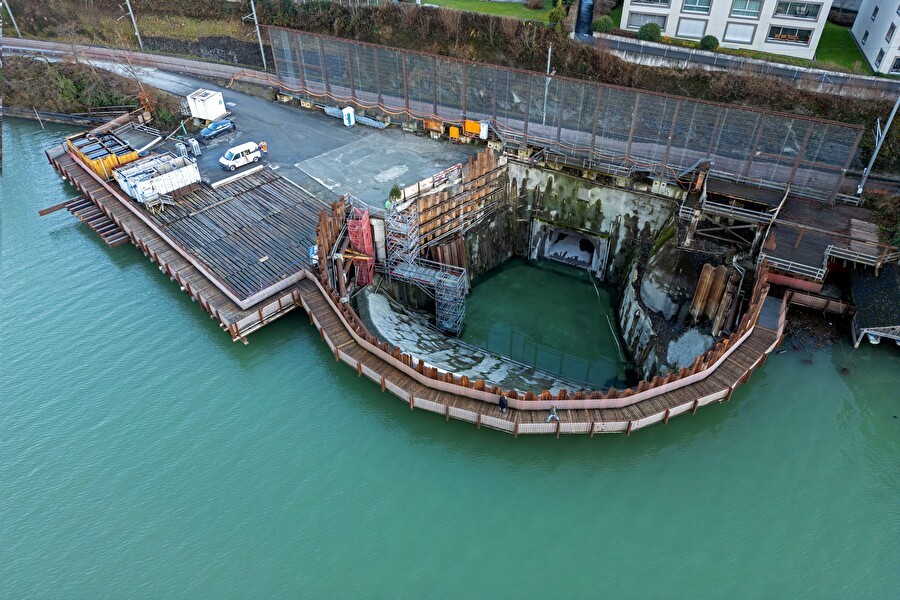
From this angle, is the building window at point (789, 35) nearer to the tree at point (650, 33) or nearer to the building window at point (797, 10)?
the building window at point (797, 10)

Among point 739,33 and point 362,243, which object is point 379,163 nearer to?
point 362,243

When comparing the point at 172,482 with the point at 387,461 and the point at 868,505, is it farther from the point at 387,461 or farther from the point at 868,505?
the point at 868,505

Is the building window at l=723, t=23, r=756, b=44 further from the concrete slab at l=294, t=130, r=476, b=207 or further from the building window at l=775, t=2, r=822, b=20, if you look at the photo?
the concrete slab at l=294, t=130, r=476, b=207

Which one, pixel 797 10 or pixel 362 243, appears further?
pixel 797 10

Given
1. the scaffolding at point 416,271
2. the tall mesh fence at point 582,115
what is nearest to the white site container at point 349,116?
the tall mesh fence at point 582,115

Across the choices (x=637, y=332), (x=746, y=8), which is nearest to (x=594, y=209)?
(x=637, y=332)

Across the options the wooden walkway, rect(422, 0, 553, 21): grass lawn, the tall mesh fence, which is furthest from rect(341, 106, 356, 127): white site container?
the wooden walkway
